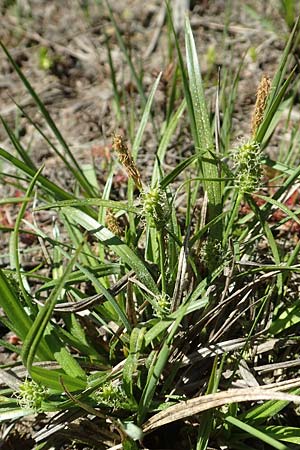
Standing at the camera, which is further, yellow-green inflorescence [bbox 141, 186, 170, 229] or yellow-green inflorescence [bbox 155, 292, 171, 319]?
yellow-green inflorescence [bbox 155, 292, 171, 319]

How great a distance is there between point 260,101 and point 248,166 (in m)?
0.16

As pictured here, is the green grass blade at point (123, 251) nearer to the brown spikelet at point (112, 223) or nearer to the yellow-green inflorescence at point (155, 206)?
the brown spikelet at point (112, 223)

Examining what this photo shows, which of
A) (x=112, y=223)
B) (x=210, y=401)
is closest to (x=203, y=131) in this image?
(x=112, y=223)

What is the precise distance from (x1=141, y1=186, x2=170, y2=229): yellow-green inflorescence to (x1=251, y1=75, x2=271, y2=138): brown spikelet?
314mm

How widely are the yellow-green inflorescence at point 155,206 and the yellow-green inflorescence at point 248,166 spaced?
0.21 meters

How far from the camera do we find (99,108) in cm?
301

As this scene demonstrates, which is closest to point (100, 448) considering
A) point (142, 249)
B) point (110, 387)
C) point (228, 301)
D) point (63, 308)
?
point (110, 387)

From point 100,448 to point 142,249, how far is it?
0.71 m

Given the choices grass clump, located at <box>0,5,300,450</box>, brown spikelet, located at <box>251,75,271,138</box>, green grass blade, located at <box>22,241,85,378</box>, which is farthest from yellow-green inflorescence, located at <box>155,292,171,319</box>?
brown spikelet, located at <box>251,75,271,138</box>

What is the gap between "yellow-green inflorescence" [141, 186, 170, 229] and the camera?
4.40 ft

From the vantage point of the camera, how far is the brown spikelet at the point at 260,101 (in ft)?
4.59

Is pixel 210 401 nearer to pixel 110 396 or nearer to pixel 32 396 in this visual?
pixel 110 396

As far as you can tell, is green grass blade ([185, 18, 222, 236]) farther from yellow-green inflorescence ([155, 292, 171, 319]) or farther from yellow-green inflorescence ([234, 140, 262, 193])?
yellow-green inflorescence ([155, 292, 171, 319])

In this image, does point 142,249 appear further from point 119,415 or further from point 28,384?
point 28,384
